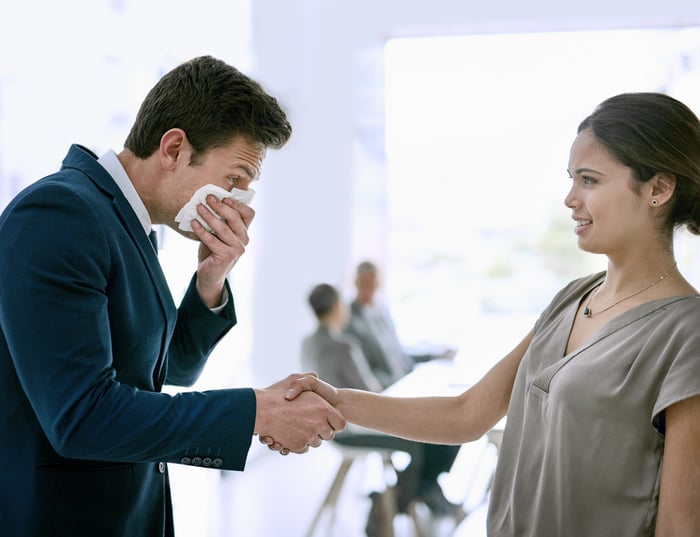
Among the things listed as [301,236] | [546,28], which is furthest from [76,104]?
[546,28]

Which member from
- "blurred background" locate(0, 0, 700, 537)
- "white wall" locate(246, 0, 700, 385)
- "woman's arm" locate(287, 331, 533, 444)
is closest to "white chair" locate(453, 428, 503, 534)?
"blurred background" locate(0, 0, 700, 537)

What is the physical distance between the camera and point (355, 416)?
1.75m

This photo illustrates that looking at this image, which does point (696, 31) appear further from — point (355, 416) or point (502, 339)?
point (355, 416)

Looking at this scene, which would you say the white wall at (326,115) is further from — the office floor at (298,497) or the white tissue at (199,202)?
the white tissue at (199,202)

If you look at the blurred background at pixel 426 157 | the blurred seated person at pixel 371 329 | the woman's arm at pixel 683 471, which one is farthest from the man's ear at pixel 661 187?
the blurred seated person at pixel 371 329

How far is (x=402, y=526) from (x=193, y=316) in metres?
2.47

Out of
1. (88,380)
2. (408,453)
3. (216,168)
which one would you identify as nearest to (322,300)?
(408,453)

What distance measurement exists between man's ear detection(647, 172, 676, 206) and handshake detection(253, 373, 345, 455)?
0.72 m

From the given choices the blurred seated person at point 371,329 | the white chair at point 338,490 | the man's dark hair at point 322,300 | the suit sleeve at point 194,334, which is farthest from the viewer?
the blurred seated person at point 371,329

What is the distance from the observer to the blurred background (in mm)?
5379

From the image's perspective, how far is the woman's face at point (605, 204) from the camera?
4.57ft

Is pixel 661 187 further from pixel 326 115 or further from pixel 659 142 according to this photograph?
pixel 326 115

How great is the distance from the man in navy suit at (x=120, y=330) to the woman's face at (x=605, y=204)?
0.56 metres

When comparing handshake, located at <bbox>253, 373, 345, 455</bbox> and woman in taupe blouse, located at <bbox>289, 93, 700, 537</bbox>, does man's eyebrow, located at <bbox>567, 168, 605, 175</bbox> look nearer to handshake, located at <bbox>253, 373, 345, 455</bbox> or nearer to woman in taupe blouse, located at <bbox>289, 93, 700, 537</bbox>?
woman in taupe blouse, located at <bbox>289, 93, 700, 537</bbox>
